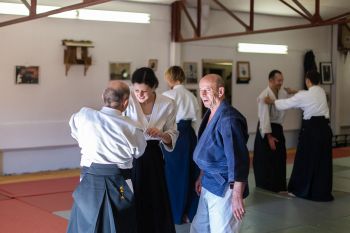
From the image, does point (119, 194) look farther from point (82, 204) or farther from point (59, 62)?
point (59, 62)

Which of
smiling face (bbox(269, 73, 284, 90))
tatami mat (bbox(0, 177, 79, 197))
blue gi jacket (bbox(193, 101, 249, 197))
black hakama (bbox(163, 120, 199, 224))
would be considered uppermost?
smiling face (bbox(269, 73, 284, 90))

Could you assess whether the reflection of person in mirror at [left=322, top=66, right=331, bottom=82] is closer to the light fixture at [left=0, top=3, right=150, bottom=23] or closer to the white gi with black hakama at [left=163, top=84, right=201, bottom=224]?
the light fixture at [left=0, top=3, right=150, bottom=23]

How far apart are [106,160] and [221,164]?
695mm

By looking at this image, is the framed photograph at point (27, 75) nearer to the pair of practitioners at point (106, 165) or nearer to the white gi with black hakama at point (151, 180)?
the white gi with black hakama at point (151, 180)

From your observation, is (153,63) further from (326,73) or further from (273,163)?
(326,73)

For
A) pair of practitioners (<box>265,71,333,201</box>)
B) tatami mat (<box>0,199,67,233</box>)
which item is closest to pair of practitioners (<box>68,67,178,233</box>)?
tatami mat (<box>0,199,67,233</box>)

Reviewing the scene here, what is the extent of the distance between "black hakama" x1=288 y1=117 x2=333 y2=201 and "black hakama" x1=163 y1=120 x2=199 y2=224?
1736mm

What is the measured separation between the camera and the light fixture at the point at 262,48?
10.1m

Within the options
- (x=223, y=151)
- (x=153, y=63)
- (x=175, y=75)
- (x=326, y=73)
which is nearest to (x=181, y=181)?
(x=175, y=75)

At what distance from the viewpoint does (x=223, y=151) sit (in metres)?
3.13

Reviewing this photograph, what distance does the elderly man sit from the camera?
10.0 ft

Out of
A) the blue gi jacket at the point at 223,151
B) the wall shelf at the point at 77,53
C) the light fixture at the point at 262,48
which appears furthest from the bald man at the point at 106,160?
the light fixture at the point at 262,48

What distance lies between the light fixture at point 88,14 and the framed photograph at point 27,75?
2.54ft

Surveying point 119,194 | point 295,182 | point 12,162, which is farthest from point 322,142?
point 12,162
